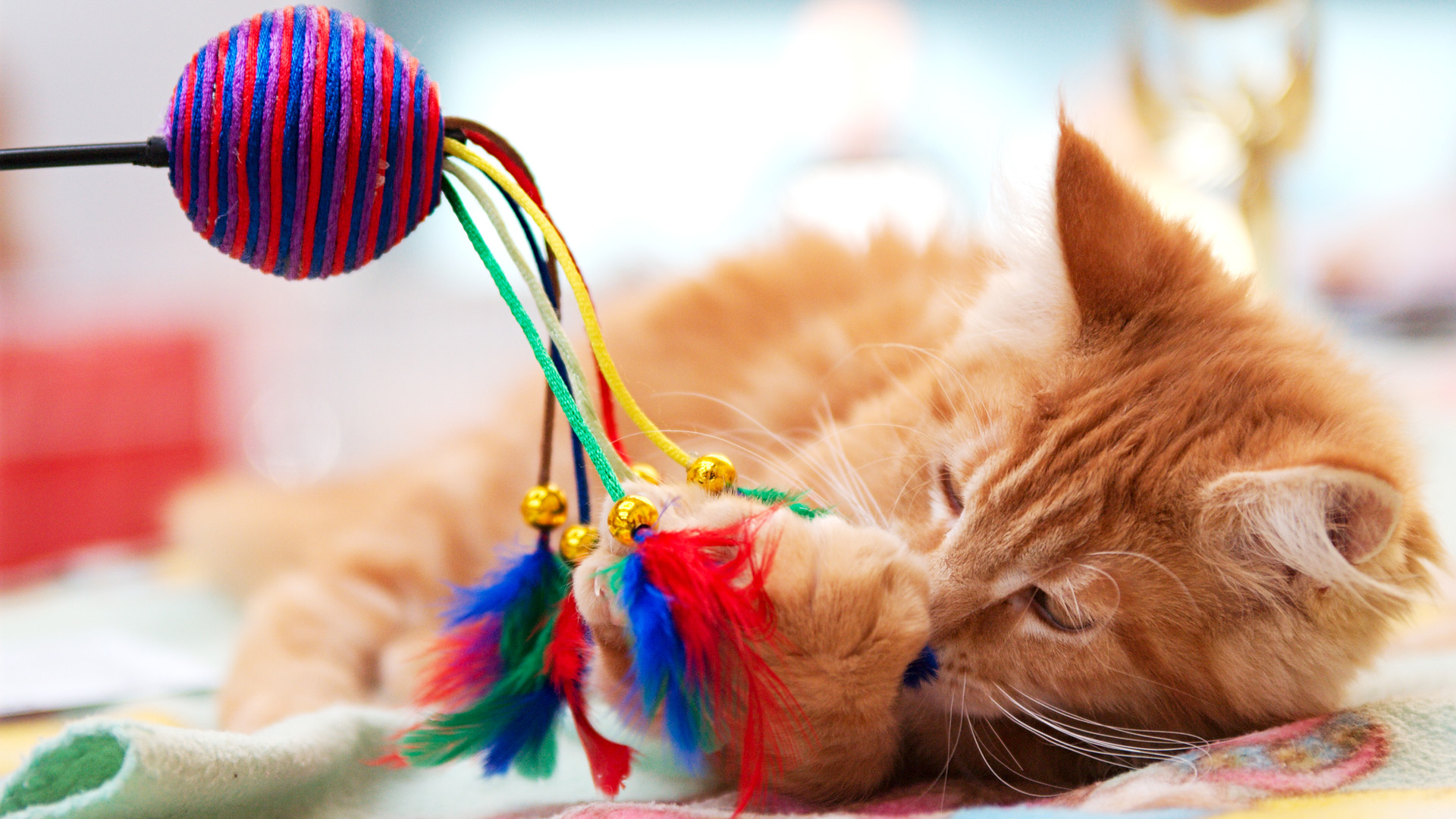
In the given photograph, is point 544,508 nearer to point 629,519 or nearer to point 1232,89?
point 629,519

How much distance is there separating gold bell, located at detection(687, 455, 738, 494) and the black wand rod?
371mm

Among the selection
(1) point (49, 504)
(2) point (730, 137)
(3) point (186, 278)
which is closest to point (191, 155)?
(1) point (49, 504)

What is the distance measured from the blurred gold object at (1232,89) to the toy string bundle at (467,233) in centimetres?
140

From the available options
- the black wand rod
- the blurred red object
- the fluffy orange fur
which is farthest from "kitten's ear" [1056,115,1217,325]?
the blurred red object

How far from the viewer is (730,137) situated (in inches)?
203

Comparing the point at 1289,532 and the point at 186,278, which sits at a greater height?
the point at 186,278

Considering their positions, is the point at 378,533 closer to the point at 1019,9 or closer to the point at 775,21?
the point at 775,21

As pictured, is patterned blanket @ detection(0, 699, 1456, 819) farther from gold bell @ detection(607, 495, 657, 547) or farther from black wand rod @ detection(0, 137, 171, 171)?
black wand rod @ detection(0, 137, 171, 171)

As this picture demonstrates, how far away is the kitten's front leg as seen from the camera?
0.60 m

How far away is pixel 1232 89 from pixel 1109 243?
1.16 meters

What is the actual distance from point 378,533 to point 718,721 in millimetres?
883

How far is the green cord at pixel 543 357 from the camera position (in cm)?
62

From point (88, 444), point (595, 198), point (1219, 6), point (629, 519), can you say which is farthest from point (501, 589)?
point (595, 198)

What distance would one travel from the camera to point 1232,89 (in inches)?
68.4
